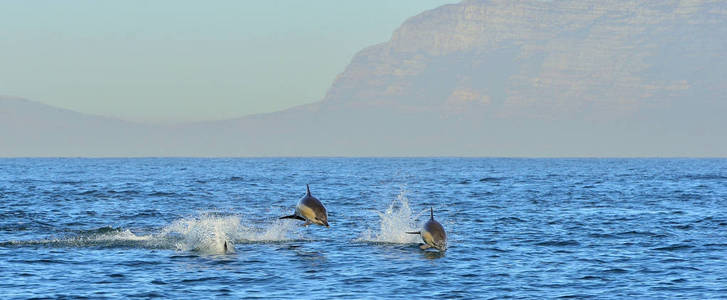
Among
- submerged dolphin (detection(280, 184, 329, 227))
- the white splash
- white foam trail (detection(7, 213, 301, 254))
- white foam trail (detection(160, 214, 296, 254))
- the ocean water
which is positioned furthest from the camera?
white foam trail (detection(7, 213, 301, 254))

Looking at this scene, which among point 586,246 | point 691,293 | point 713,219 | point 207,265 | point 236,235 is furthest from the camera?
point 713,219

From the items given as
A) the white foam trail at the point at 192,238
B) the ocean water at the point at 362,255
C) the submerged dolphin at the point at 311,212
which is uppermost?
the submerged dolphin at the point at 311,212

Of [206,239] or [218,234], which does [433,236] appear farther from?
[206,239]

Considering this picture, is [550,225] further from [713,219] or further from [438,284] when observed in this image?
[438,284]

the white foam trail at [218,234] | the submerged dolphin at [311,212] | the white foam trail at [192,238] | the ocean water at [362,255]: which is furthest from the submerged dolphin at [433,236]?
the white foam trail at [218,234]

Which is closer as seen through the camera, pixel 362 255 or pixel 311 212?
pixel 311 212

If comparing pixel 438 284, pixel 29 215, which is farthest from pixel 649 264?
pixel 29 215

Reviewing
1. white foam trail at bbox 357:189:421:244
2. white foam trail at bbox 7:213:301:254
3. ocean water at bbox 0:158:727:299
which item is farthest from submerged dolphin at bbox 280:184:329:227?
white foam trail at bbox 357:189:421:244

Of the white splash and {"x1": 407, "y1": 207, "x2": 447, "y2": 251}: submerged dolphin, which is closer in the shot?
{"x1": 407, "y1": 207, "x2": 447, "y2": 251}: submerged dolphin

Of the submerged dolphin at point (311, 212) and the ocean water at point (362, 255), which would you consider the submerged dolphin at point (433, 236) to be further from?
the submerged dolphin at point (311, 212)

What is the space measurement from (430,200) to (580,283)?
3481cm

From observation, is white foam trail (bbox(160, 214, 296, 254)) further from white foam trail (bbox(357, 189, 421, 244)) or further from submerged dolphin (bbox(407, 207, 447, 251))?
submerged dolphin (bbox(407, 207, 447, 251))

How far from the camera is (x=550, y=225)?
34.7 meters

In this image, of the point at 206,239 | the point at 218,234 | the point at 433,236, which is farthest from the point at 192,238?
the point at 433,236
